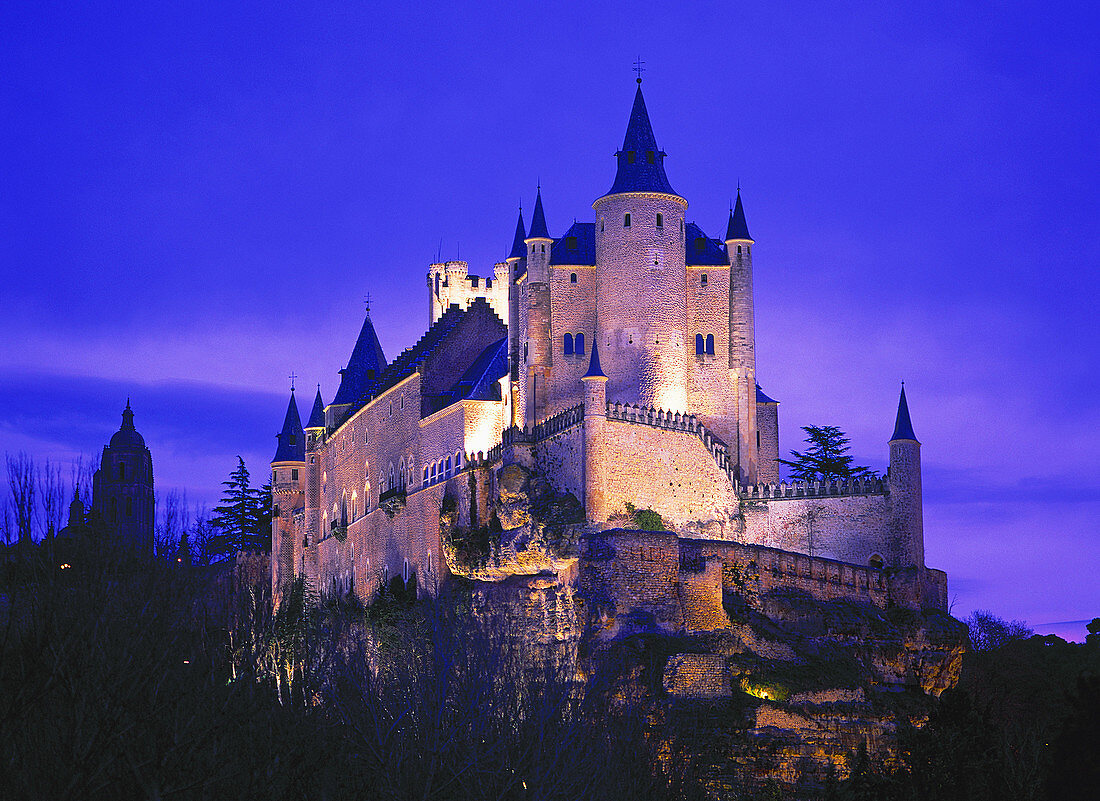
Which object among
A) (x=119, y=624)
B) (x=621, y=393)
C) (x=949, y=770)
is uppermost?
(x=621, y=393)

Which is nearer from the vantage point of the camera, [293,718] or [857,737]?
[293,718]

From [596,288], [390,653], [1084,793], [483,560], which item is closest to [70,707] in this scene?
[1084,793]

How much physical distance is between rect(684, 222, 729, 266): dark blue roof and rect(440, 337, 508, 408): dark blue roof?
10.9 m

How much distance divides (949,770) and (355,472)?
5537cm

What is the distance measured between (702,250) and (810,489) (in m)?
13.1

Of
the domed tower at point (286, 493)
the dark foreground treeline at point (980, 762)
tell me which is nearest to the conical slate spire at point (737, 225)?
the dark foreground treeline at point (980, 762)

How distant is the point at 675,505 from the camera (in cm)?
7031

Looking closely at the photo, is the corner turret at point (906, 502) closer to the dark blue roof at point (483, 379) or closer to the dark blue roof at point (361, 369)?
the dark blue roof at point (483, 379)

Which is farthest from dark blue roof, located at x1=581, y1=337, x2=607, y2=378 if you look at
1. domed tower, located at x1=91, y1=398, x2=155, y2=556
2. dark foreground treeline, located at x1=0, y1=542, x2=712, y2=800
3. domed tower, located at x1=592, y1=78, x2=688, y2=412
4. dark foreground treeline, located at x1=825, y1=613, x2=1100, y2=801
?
domed tower, located at x1=91, y1=398, x2=155, y2=556

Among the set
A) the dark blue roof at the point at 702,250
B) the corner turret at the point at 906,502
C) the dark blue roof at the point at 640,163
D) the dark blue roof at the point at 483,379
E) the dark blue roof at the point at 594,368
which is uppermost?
the dark blue roof at the point at 640,163

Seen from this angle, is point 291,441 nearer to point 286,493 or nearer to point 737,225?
point 286,493

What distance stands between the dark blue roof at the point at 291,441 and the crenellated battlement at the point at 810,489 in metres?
45.8

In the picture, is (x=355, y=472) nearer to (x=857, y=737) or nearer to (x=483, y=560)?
(x=483, y=560)

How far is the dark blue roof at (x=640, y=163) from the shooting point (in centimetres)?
7506
